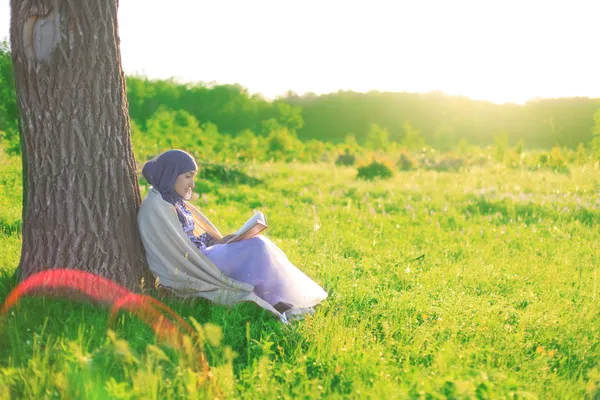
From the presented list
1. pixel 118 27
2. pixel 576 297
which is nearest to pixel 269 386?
pixel 118 27

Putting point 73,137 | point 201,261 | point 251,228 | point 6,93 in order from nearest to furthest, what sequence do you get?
1. point 73,137
2. point 201,261
3. point 251,228
4. point 6,93

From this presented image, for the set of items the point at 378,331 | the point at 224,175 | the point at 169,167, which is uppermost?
the point at 169,167

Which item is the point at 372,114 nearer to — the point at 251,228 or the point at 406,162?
the point at 406,162

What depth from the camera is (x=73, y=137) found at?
3.88 metres

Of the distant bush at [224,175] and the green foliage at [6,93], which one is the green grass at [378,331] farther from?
the distant bush at [224,175]

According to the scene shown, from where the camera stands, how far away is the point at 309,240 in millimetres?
7184

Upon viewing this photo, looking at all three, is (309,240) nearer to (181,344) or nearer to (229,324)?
(229,324)

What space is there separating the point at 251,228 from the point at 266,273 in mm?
394

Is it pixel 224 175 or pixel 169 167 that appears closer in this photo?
pixel 169 167

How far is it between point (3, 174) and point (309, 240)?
5.96m

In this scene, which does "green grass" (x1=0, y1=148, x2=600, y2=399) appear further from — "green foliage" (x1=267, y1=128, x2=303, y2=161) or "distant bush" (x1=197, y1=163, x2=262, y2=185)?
"green foliage" (x1=267, y1=128, x2=303, y2=161)

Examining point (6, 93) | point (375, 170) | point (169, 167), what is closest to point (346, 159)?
point (375, 170)

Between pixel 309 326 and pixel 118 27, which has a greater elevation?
pixel 118 27

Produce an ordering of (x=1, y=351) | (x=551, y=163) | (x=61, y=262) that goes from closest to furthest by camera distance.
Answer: (x=1, y=351), (x=61, y=262), (x=551, y=163)
